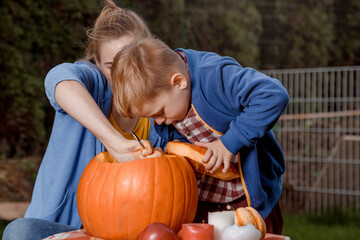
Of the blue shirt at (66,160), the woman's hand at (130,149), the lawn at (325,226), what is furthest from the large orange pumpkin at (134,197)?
the lawn at (325,226)

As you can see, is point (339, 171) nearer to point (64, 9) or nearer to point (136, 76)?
point (64, 9)

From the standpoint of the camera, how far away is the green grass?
3.28m

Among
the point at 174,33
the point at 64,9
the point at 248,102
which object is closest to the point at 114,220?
the point at 248,102

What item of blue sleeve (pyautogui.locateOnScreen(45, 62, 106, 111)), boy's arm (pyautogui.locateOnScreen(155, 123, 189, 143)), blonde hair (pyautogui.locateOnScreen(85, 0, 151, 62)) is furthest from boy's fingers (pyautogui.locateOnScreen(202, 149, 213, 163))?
blonde hair (pyautogui.locateOnScreen(85, 0, 151, 62))

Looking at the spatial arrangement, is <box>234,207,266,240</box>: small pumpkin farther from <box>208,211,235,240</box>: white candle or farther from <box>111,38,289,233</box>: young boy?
<box>111,38,289,233</box>: young boy

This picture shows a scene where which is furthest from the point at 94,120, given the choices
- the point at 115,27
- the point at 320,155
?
the point at 320,155

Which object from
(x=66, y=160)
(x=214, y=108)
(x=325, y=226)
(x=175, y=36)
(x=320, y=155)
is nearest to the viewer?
(x=214, y=108)

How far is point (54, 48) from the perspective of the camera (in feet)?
12.5

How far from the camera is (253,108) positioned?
1.24 m

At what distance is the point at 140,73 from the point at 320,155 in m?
3.65

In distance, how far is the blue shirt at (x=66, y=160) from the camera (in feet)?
4.85

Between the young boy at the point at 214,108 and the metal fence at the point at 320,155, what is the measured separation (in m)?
2.74

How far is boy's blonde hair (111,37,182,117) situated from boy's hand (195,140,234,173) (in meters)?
0.21

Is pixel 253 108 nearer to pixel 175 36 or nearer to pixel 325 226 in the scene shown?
pixel 325 226
